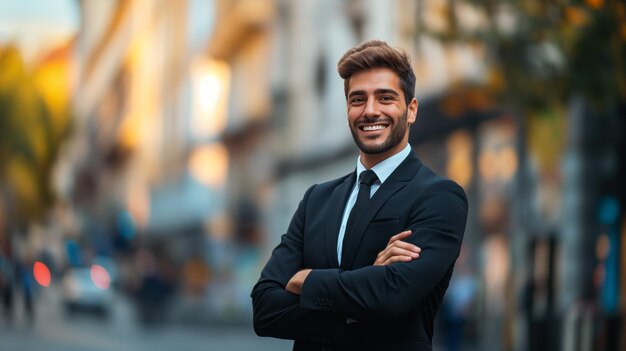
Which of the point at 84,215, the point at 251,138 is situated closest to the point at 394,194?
the point at 251,138

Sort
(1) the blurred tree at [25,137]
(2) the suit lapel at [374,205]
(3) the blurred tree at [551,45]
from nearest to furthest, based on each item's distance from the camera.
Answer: (2) the suit lapel at [374,205], (3) the blurred tree at [551,45], (1) the blurred tree at [25,137]

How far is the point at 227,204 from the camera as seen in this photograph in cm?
4694

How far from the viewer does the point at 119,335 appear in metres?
27.7

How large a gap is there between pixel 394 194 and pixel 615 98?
9050 millimetres

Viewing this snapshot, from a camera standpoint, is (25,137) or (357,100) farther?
(25,137)

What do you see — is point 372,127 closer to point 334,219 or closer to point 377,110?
point 377,110

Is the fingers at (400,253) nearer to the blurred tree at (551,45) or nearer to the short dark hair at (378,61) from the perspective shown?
the short dark hair at (378,61)

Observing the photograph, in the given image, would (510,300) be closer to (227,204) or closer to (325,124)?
(325,124)

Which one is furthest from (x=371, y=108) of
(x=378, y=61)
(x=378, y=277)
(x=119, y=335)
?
(x=119, y=335)

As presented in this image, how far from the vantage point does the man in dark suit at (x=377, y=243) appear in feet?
12.3

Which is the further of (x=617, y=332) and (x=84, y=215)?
(x=84, y=215)

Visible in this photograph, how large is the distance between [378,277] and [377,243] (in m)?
0.15

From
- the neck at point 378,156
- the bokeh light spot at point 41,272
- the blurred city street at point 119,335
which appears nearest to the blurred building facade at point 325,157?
the blurred city street at point 119,335

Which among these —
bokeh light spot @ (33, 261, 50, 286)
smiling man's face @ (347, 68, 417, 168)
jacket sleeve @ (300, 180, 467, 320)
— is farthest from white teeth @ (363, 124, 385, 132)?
bokeh light spot @ (33, 261, 50, 286)
